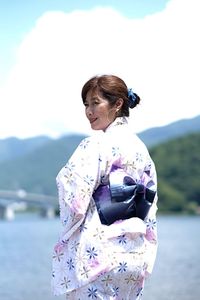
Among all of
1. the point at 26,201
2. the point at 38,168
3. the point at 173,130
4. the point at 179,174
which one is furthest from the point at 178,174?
the point at 173,130

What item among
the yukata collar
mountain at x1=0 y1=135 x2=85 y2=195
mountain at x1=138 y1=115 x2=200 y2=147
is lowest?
the yukata collar

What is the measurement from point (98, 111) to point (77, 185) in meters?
0.24

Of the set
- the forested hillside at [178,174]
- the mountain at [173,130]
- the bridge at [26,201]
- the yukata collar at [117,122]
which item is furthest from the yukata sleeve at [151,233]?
the mountain at [173,130]

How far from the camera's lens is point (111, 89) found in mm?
2072

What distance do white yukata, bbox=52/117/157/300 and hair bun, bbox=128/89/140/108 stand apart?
0.41ft

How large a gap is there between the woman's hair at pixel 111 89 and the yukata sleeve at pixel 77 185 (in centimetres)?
16

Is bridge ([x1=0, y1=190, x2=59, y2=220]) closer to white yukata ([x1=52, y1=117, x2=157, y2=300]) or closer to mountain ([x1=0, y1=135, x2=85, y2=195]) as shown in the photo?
mountain ([x1=0, y1=135, x2=85, y2=195])

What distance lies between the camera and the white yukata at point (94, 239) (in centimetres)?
197

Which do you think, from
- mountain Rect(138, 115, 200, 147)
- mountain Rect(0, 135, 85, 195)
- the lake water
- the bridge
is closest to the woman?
the lake water

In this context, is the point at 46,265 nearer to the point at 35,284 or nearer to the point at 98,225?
the point at 35,284

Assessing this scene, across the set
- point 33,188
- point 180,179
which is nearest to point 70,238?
point 180,179

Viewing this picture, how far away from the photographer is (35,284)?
12734 mm

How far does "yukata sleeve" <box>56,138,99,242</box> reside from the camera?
196cm

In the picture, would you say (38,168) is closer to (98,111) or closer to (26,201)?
(26,201)
